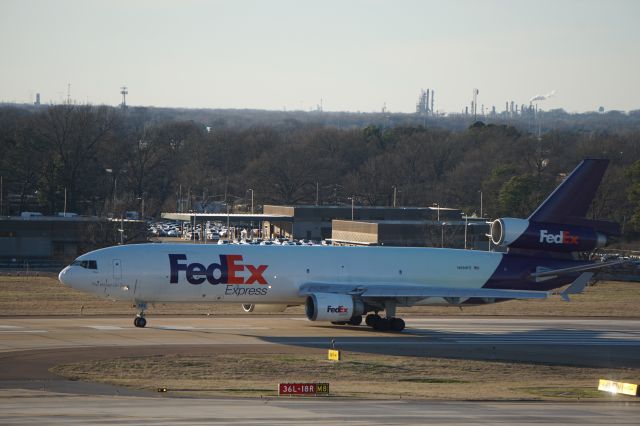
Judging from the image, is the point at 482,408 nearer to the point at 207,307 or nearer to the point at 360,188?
the point at 207,307

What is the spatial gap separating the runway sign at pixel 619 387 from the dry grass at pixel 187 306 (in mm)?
25882

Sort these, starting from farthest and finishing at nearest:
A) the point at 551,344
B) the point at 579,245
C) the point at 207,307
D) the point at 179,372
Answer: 1. the point at 207,307
2. the point at 579,245
3. the point at 551,344
4. the point at 179,372

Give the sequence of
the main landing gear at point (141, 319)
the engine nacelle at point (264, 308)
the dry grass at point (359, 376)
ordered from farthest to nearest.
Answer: the engine nacelle at point (264, 308), the main landing gear at point (141, 319), the dry grass at point (359, 376)

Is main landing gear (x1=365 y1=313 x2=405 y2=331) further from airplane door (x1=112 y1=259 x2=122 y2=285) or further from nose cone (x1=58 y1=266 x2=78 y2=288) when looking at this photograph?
nose cone (x1=58 y1=266 x2=78 y2=288)

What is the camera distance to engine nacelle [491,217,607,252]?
55.2 m

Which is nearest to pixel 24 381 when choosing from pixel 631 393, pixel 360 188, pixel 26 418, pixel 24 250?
pixel 26 418

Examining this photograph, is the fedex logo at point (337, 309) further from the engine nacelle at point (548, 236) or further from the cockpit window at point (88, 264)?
the cockpit window at point (88, 264)

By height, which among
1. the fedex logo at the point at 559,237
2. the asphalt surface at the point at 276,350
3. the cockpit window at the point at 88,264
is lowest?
the asphalt surface at the point at 276,350

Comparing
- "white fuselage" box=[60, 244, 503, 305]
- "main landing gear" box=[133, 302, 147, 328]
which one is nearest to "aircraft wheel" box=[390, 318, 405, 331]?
"white fuselage" box=[60, 244, 503, 305]

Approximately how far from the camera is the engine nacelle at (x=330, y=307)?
4931 cm

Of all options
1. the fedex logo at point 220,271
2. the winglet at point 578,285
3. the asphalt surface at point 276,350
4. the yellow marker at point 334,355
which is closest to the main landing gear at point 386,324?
the asphalt surface at point 276,350

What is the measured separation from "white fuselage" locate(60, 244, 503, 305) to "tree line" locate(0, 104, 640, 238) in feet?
211

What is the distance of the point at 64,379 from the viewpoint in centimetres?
3575

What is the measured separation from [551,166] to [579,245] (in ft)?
374
